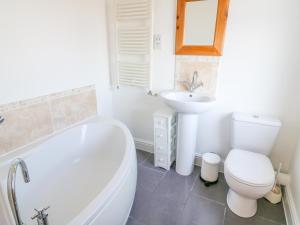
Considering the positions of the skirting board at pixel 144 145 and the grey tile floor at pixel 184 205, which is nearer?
the grey tile floor at pixel 184 205

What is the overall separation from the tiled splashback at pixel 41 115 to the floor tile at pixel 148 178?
35.9 inches

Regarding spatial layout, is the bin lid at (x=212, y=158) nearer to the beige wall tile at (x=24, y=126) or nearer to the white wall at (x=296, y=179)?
the white wall at (x=296, y=179)

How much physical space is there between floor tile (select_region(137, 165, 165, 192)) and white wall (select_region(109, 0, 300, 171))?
2.59ft

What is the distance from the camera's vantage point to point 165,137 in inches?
86.4

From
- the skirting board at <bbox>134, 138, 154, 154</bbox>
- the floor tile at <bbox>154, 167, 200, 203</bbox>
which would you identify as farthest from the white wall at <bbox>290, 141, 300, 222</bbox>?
the skirting board at <bbox>134, 138, 154, 154</bbox>

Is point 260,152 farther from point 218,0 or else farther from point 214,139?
point 218,0

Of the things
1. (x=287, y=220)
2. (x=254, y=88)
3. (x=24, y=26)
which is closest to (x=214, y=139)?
(x=254, y=88)

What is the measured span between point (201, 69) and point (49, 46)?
4.86 ft

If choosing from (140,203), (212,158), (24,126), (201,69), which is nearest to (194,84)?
(201,69)

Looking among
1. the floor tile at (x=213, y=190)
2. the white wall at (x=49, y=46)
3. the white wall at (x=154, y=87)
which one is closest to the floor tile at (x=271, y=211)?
the floor tile at (x=213, y=190)

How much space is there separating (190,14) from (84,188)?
1928 millimetres

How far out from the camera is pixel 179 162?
2217 millimetres

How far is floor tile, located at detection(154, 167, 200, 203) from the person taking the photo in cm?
195

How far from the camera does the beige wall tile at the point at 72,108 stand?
1.97 meters
